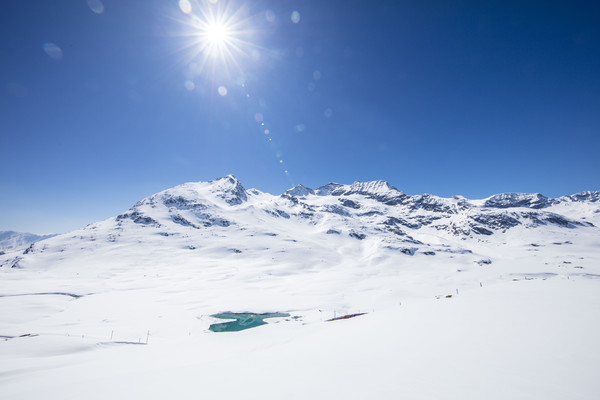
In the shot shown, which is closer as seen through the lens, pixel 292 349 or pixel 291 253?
pixel 292 349

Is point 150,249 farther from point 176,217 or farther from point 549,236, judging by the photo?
point 549,236

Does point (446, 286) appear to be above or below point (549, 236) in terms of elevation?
below

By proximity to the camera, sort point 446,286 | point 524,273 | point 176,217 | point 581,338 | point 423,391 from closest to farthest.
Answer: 1. point 423,391
2. point 581,338
3. point 446,286
4. point 524,273
5. point 176,217

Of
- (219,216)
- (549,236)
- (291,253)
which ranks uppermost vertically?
(219,216)

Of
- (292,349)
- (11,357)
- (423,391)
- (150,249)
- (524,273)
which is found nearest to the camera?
(423,391)

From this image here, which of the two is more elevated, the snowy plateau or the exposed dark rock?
the exposed dark rock

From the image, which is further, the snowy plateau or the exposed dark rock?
the exposed dark rock

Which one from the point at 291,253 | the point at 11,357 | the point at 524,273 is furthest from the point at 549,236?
the point at 11,357

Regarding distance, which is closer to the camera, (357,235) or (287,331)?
(287,331)

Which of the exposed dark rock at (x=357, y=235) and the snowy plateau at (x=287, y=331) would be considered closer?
the snowy plateau at (x=287, y=331)

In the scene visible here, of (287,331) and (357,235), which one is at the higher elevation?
(357,235)

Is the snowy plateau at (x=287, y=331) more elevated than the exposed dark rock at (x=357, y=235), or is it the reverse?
the exposed dark rock at (x=357, y=235)
